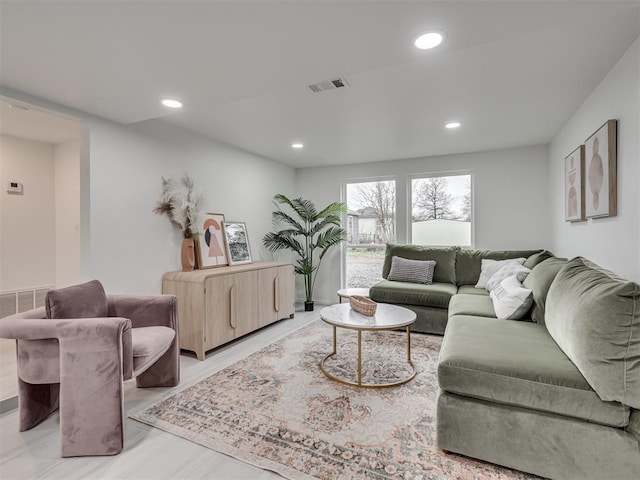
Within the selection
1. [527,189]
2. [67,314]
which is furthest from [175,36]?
[527,189]

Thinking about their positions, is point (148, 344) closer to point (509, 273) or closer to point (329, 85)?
point (329, 85)

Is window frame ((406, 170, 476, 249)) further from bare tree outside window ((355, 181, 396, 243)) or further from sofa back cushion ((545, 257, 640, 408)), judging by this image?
sofa back cushion ((545, 257, 640, 408))

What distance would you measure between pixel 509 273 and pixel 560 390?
199 centimetres

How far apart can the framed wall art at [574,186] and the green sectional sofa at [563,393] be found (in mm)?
1218

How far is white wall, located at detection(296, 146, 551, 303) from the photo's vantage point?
410 cm

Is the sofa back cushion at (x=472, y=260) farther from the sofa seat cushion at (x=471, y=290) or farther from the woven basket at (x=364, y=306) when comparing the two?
Result: the woven basket at (x=364, y=306)

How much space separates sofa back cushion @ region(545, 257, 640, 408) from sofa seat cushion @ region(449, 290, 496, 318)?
103cm

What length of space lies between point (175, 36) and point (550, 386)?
2.45 meters

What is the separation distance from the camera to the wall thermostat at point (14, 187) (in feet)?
11.3

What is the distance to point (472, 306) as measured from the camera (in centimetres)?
289

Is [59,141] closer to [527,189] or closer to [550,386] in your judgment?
[550,386]

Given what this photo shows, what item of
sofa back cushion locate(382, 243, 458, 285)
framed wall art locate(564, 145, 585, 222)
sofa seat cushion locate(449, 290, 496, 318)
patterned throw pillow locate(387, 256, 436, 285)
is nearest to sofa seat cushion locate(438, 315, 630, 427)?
sofa seat cushion locate(449, 290, 496, 318)

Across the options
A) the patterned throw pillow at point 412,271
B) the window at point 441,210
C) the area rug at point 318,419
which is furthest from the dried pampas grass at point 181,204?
the window at point 441,210

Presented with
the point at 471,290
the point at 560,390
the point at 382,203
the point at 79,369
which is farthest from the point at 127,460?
the point at 382,203
